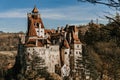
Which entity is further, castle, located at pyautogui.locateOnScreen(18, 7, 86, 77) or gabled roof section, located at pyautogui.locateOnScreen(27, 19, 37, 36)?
gabled roof section, located at pyautogui.locateOnScreen(27, 19, 37, 36)

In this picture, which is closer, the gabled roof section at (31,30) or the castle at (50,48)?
the castle at (50,48)

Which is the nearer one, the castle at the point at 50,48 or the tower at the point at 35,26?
the castle at the point at 50,48

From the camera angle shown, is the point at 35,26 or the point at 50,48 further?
the point at 35,26

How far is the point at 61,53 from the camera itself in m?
57.4

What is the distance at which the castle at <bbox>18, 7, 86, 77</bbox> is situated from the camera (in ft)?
183

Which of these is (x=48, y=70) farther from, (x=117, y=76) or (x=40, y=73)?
(x=117, y=76)

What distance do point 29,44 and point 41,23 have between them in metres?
5.03

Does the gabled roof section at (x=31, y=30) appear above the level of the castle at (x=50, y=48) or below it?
above

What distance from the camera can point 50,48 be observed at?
56.8 m

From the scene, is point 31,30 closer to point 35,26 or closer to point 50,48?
point 35,26

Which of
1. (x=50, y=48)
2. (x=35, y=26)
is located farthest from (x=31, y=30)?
(x=50, y=48)

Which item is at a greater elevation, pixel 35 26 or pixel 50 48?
pixel 35 26

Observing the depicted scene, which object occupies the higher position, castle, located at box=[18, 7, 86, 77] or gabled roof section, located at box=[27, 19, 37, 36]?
gabled roof section, located at box=[27, 19, 37, 36]

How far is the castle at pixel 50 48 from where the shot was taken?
183 feet
